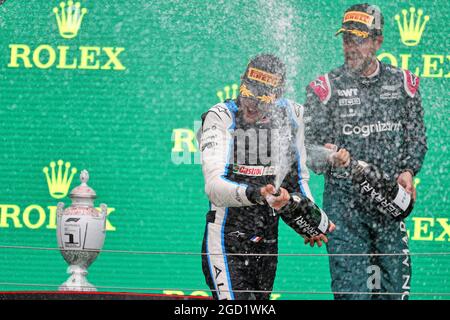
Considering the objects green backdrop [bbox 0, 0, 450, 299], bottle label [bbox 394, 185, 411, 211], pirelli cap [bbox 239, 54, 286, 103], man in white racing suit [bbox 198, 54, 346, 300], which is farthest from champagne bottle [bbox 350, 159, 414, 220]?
green backdrop [bbox 0, 0, 450, 299]

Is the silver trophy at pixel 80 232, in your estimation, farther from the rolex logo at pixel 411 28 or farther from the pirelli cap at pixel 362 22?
the rolex logo at pixel 411 28

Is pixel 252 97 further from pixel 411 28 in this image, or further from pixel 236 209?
pixel 411 28

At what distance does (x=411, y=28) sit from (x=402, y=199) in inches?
57.4

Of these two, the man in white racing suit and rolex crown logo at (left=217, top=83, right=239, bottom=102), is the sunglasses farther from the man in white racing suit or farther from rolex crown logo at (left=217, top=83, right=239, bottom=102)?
rolex crown logo at (left=217, top=83, right=239, bottom=102)

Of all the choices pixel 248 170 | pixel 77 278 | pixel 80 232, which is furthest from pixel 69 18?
pixel 248 170

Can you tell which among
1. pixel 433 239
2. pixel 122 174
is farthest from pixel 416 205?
pixel 122 174

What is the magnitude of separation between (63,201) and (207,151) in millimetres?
1822

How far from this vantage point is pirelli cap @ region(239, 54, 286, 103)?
496cm

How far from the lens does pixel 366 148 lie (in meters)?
5.56

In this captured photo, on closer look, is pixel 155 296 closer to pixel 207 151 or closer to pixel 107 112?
pixel 207 151

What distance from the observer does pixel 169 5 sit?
6637 mm

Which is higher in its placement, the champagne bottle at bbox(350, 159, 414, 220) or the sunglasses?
the sunglasses

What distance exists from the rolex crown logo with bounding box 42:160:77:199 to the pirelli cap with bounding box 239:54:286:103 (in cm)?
178

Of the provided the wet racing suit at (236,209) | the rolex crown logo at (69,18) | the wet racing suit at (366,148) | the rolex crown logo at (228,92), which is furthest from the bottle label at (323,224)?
the rolex crown logo at (69,18)
